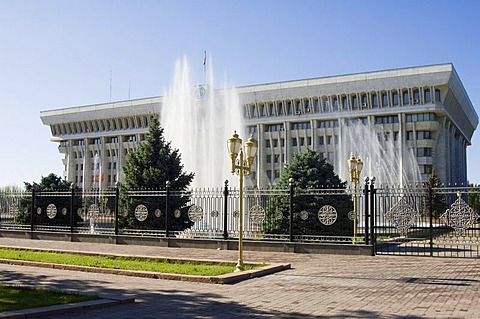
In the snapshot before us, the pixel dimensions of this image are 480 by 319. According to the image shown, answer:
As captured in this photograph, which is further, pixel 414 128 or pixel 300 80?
pixel 300 80

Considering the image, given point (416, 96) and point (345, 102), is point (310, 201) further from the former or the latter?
point (345, 102)

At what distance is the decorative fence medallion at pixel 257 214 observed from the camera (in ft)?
61.1

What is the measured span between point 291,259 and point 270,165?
61.0 meters

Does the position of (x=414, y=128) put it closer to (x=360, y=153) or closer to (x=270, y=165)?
(x=360, y=153)

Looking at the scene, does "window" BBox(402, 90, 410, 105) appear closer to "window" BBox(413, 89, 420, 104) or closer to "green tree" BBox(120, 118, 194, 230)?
"window" BBox(413, 89, 420, 104)

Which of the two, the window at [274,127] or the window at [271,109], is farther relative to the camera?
the window at [274,127]

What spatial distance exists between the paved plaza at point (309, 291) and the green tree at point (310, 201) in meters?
5.82

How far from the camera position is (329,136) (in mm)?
71375

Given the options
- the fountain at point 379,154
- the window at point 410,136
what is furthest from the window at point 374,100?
the window at point 410,136

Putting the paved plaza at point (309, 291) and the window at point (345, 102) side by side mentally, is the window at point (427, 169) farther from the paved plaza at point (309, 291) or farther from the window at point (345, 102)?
the paved plaza at point (309, 291)

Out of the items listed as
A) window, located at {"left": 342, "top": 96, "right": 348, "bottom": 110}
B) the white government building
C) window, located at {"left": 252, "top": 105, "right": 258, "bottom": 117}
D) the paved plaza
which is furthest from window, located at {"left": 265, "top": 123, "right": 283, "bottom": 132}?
the paved plaza

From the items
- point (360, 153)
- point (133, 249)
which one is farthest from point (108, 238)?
point (360, 153)

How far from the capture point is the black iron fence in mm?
16969

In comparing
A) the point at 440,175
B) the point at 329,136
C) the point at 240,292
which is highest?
the point at 329,136
